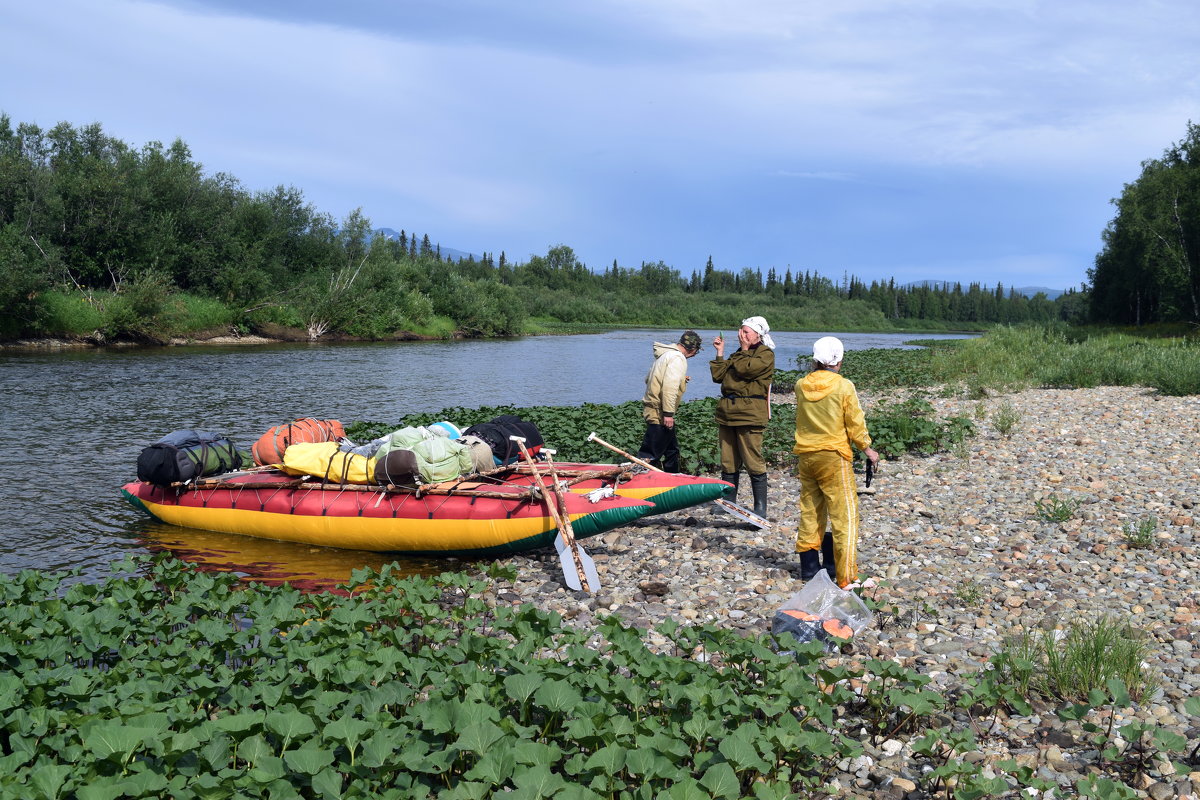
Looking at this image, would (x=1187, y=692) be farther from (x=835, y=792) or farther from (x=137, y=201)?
(x=137, y=201)

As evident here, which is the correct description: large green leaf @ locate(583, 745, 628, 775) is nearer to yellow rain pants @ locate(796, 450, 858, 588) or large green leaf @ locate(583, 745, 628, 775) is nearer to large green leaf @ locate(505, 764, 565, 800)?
large green leaf @ locate(505, 764, 565, 800)

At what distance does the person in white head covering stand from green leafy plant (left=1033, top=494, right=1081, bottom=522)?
322cm

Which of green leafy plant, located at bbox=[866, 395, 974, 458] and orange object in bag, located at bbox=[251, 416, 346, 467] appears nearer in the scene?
orange object in bag, located at bbox=[251, 416, 346, 467]

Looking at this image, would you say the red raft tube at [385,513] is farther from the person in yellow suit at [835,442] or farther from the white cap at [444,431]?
the person in yellow suit at [835,442]

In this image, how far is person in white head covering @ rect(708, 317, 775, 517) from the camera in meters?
8.86

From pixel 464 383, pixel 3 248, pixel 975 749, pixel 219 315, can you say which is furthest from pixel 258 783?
pixel 219 315

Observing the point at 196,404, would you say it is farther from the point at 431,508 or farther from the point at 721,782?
the point at 721,782

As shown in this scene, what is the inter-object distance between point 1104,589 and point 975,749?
3.50 meters

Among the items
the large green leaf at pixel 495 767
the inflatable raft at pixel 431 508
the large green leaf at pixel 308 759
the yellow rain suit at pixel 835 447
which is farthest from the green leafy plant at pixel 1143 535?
the large green leaf at pixel 308 759

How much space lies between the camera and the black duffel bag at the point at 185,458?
36.1 ft

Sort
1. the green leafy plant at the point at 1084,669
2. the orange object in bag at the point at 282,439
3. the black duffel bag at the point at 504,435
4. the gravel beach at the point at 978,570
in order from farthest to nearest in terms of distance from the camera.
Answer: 1. the orange object in bag at the point at 282,439
2. the black duffel bag at the point at 504,435
3. the green leafy plant at the point at 1084,669
4. the gravel beach at the point at 978,570

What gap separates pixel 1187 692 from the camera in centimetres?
487

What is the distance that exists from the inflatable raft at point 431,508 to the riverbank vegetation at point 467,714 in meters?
3.20

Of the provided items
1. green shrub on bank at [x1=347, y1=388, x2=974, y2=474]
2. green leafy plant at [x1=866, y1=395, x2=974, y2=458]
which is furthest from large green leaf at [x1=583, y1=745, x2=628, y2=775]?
green leafy plant at [x1=866, y1=395, x2=974, y2=458]
